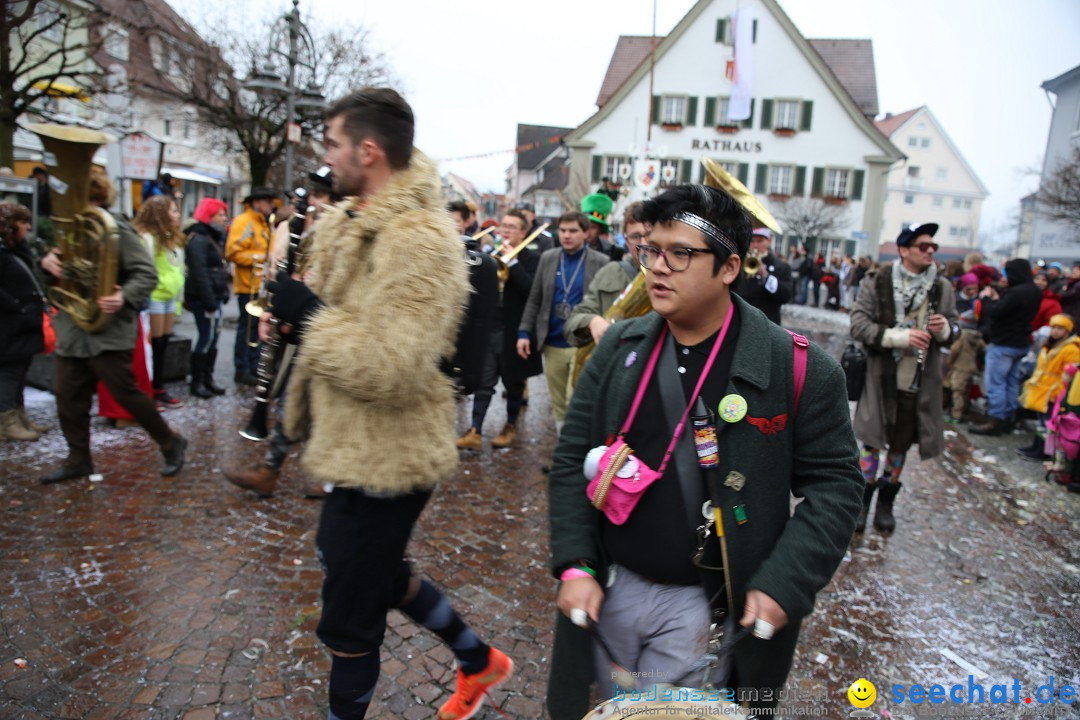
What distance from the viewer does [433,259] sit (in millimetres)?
2100

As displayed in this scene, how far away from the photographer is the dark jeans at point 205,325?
7.38 metres

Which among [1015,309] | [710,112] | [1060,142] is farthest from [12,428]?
[1060,142]

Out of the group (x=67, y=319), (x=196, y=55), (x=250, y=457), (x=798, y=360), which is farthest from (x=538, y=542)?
(x=196, y=55)

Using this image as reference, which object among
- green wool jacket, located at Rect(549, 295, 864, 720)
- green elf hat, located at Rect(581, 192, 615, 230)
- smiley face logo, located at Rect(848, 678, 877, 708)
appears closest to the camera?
green wool jacket, located at Rect(549, 295, 864, 720)

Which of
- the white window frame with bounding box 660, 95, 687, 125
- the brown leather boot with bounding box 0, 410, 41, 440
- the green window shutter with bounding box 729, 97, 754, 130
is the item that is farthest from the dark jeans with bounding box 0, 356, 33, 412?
the green window shutter with bounding box 729, 97, 754, 130

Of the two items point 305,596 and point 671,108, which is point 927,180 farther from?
point 305,596

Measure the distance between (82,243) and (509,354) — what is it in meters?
3.52

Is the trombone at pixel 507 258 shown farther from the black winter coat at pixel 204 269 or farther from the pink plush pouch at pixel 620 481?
the pink plush pouch at pixel 620 481

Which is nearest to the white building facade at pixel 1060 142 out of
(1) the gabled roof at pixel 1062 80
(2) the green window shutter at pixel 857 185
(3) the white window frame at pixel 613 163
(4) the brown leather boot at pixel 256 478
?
(1) the gabled roof at pixel 1062 80

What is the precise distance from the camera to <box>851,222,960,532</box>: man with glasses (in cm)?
468

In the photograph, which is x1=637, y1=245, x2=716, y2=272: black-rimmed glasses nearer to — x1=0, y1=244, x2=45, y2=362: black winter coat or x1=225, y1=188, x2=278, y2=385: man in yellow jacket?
x1=0, y1=244, x2=45, y2=362: black winter coat

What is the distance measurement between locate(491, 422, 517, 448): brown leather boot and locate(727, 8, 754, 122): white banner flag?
110 ft

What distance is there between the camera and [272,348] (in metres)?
3.07

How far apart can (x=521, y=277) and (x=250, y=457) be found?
288cm
